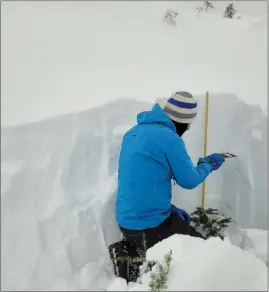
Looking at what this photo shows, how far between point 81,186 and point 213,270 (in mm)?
1954

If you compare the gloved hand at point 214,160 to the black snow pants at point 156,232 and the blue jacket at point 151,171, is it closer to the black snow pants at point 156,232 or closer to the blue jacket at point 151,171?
the blue jacket at point 151,171

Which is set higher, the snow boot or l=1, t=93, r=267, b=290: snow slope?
l=1, t=93, r=267, b=290: snow slope

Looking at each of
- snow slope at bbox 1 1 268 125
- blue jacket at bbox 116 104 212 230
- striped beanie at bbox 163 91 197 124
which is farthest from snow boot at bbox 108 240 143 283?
snow slope at bbox 1 1 268 125

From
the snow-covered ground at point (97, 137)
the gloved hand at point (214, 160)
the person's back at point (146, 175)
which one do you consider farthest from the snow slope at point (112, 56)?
the gloved hand at point (214, 160)

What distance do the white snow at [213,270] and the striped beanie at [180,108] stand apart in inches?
56.8

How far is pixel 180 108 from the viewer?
3592mm

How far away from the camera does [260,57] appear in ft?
22.2

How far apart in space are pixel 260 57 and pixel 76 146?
3.88 m

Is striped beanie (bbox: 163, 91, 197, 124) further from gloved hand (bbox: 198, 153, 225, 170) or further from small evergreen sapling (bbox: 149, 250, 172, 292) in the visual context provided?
small evergreen sapling (bbox: 149, 250, 172, 292)

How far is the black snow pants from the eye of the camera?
3490mm

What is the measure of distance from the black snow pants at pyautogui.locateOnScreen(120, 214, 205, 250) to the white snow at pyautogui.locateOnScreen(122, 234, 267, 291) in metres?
1.10

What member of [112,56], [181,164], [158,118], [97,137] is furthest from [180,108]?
[112,56]

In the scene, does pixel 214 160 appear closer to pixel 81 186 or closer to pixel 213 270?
pixel 81 186

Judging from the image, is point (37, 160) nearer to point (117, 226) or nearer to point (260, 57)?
point (117, 226)
